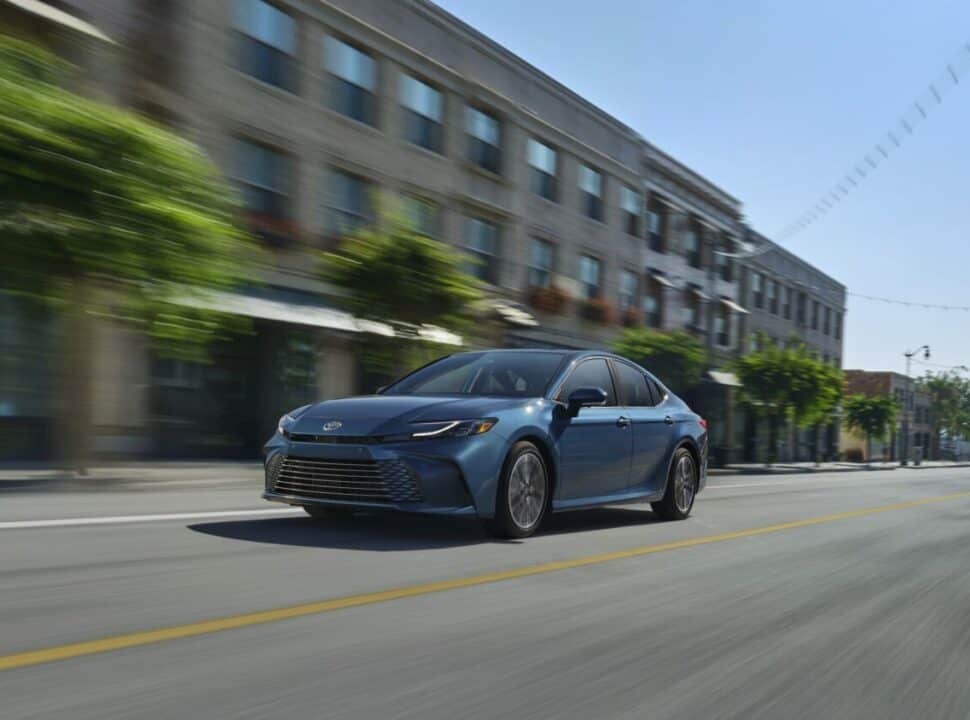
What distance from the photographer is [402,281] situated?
16.7m

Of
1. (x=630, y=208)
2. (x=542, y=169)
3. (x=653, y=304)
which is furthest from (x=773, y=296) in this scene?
(x=542, y=169)

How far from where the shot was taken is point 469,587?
570 centimetres

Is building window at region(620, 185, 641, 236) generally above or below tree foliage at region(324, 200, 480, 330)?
above

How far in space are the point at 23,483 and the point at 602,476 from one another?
6.51 m

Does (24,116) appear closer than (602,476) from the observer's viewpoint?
No

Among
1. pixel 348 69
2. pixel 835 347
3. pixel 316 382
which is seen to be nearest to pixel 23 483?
pixel 316 382

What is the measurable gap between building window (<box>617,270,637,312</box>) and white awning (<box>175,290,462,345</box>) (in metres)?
16.3

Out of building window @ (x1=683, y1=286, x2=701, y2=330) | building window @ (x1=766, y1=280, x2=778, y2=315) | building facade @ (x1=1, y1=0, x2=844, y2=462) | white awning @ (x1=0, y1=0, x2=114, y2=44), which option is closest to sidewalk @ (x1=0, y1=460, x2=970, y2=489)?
building facade @ (x1=1, y1=0, x2=844, y2=462)

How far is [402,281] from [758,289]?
3885 centimetres

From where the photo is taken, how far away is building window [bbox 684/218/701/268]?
141 ft

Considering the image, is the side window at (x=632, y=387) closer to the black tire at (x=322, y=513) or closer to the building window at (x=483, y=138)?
the black tire at (x=322, y=513)

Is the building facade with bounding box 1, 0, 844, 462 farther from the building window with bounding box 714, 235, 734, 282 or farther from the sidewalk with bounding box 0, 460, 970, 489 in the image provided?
the building window with bounding box 714, 235, 734, 282

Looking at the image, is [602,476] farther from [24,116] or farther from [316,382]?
[316,382]

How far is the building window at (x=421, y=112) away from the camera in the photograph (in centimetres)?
2495
